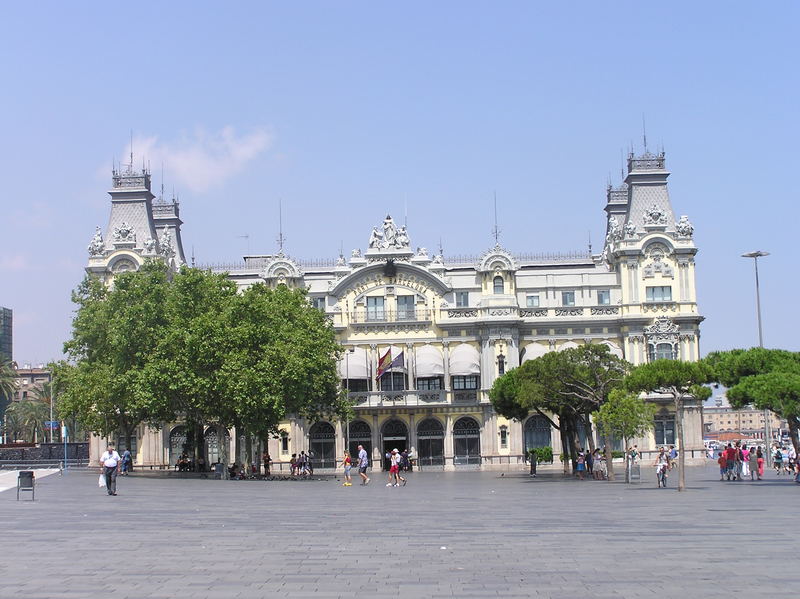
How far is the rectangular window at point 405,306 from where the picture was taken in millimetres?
98688

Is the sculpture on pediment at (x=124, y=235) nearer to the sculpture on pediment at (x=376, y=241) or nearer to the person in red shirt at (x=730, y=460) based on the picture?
the sculpture on pediment at (x=376, y=241)

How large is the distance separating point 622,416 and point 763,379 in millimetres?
7536

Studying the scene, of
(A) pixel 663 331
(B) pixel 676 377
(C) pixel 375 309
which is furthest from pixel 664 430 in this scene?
(B) pixel 676 377

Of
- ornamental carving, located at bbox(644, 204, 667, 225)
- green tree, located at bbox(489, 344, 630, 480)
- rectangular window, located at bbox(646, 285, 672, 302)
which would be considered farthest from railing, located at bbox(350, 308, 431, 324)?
green tree, located at bbox(489, 344, 630, 480)

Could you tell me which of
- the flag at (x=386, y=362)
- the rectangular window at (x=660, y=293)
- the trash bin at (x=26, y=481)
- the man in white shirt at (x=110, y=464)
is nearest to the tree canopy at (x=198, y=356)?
the flag at (x=386, y=362)

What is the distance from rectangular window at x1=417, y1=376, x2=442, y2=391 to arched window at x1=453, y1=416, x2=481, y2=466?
358 cm

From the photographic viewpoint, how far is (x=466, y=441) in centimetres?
9738

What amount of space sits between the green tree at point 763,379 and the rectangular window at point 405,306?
42067 mm

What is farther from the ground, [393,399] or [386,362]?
[386,362]

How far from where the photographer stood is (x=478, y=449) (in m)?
96.9

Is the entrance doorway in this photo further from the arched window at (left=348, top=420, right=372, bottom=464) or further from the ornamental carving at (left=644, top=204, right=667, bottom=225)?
the ornamental carving at (left=644, top=204, right=667, bottom=225)

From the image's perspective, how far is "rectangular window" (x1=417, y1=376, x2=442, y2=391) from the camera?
98062 mm

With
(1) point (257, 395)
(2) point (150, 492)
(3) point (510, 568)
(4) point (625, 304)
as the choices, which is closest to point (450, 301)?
(4) point (625, 304)

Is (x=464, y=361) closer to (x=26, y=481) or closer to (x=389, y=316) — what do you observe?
(x=389, y=316)
